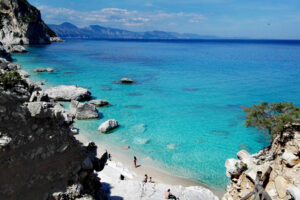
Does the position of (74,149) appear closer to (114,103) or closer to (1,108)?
(1,108)

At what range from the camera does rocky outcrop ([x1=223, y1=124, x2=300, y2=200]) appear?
36.0ft

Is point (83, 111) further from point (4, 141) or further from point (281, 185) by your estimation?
point (281, 185)

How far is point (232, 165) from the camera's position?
1456cm

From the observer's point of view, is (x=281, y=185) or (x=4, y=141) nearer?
(x=4, y=141)

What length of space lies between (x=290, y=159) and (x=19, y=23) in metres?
143

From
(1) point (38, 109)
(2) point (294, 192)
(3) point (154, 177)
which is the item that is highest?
(1) point (38, 109)

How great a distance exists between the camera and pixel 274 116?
1464 cm

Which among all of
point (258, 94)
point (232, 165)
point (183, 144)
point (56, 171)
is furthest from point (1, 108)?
point (258, 94)

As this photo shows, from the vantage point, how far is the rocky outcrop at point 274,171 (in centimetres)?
1098

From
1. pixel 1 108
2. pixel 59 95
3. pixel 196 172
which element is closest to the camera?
pixel 1 108

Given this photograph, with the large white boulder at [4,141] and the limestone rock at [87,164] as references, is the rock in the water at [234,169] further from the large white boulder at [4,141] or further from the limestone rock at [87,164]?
the large white boulder at [4,141]

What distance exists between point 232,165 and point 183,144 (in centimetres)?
1169

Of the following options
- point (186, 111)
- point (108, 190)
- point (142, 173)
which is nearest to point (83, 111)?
point (142, 173)

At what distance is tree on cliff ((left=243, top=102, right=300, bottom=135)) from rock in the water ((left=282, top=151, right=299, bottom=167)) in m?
1.71
